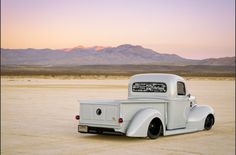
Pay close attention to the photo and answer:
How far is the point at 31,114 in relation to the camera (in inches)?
866

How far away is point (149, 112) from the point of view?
44.5 ft

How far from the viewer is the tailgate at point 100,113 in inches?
520

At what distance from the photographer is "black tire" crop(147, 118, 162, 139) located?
13.7 meters

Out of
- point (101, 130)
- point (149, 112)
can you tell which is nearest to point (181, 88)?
point (149, 112)

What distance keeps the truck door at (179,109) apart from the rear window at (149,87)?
0.51 meters

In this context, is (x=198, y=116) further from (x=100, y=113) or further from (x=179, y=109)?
(x=100, y=113)

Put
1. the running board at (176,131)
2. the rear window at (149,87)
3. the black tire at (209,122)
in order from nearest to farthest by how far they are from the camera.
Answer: the running board at (176,131), the rear window at (149,87), the black tire at (209,122)

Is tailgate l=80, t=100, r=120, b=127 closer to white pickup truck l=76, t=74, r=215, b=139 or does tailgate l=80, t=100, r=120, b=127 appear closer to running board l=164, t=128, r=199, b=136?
white pickup truck l=76, t=74, r=215, b=139

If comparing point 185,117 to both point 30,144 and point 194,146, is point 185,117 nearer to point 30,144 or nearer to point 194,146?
point 194,146

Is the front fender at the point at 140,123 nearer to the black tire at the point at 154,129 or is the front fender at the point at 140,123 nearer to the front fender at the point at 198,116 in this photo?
the black tire at the point at 154,129

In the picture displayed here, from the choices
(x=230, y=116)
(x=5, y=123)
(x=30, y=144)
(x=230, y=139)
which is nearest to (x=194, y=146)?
(x=230, y=139)

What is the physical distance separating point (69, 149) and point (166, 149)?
2.31 m

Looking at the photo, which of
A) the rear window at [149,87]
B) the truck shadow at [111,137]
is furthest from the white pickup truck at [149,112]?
the truck shadow at [111,137]

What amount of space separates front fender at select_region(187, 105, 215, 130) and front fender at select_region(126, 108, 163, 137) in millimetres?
2362
